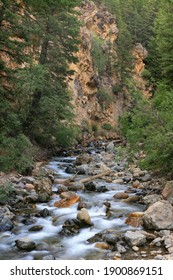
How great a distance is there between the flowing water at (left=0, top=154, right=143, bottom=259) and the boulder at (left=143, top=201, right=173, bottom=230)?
729mm

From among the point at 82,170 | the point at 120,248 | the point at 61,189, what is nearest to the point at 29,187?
the point at 61,189

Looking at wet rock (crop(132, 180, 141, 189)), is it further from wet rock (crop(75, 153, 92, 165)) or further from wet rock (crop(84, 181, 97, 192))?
wet rock (crop(75, 153, 92, 165))

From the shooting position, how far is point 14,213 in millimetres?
12117

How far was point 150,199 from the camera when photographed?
44.0 ft

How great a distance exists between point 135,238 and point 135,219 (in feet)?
5.48

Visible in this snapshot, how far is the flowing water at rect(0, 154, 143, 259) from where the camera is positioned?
931 cm

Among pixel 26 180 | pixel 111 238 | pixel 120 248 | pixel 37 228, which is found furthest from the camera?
pixel 26 180

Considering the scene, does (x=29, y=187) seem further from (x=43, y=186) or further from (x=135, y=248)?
(x=135, y=248)

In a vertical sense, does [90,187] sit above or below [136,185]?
below

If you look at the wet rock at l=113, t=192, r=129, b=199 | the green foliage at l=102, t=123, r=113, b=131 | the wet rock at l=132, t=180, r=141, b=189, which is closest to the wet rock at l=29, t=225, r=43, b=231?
the wet rock at l=113, t=192, r=129, b=199

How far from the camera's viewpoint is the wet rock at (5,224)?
10656 mm

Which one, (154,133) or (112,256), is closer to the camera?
(112,256)

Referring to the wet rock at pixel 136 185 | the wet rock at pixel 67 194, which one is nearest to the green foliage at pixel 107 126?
the wet rock at pixel 136 185
